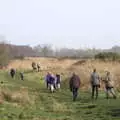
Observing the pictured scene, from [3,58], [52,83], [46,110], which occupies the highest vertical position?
[3,58]

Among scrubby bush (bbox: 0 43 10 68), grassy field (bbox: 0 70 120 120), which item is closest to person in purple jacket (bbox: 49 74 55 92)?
grassy field (bbox: 0 70 120 120)

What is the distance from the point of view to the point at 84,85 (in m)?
44.5

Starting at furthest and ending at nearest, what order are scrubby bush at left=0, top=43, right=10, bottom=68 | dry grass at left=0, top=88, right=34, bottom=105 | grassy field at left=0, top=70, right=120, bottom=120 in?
scrubby bush at left=0, top=43, right=10, bottom=68 < dry grass at left=0, top=88, right=34, bottom=105 < grassy field at left=0, top=70, right=120, bottom=120

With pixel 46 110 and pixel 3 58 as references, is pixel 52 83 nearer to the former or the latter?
pixel 46 110

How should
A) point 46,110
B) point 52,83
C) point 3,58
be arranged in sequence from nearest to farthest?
1. point 46,110
2. point 52,83
3. point 3,58

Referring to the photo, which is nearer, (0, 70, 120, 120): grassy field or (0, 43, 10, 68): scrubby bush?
(0, 70, 120, 120): grassy field

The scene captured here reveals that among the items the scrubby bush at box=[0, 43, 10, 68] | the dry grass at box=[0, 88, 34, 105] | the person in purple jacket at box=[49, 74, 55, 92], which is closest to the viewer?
the dry grass at box=[0, 88, 34, 105]

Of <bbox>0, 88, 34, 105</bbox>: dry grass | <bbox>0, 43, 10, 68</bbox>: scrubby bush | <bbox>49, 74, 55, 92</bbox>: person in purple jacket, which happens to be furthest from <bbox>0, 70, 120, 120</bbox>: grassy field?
<bbox>0, 43, 10, 68</bbox>: scrubby bush

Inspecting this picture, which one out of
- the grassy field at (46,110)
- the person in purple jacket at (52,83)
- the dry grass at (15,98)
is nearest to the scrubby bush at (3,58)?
the person in purple jacket at (52,83)

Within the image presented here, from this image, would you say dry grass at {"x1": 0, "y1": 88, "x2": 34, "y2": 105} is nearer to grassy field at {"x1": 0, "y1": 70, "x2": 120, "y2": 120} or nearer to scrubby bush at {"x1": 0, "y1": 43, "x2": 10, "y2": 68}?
grassy field at {"x1": 0, "y1": 70, "x2": 120, "y2": 120}

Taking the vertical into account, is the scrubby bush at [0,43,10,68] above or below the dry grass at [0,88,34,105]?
above

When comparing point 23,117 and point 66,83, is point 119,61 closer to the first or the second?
point 66,83

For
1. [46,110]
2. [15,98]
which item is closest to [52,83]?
[15,98]

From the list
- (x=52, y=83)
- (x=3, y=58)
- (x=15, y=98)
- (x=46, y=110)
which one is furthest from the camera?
(x=3, y=58)
